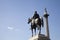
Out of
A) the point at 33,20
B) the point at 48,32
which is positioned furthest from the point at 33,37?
the point at 48,32

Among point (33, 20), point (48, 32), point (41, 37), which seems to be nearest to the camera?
point (41, 37)

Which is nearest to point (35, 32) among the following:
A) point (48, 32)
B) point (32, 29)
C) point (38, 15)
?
point (32, 29)

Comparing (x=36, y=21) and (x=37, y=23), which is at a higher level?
(x=36, y=21)

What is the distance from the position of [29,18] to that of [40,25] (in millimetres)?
2408

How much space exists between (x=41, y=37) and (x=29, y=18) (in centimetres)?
342

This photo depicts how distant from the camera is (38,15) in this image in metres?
21.2

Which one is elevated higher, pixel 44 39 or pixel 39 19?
pixel 39 19

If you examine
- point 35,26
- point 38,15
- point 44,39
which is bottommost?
point 44,39

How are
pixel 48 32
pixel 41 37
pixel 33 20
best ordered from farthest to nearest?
pixel 48 32 < pixel 33 20 < pixel 41 37

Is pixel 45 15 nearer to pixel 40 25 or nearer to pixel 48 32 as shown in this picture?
pixel 48 32

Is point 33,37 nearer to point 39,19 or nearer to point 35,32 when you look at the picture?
point 35,32

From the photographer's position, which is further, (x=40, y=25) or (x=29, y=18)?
(x=29, y=18)

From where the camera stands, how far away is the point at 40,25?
67.3 ft

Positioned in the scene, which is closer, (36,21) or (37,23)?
(37,23)
